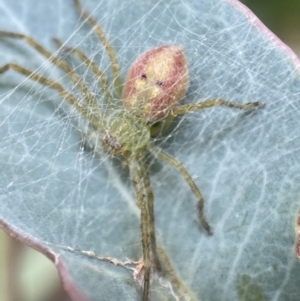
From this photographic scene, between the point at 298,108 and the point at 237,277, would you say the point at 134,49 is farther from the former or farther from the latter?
the point at 237,277

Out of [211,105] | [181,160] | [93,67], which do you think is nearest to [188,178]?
[181,160]

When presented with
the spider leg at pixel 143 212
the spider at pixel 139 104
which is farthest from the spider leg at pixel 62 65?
the spider leg at pixel 143 212

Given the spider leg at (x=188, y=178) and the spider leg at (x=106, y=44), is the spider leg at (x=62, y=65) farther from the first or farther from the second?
the spider leg at (x=188, y=178)

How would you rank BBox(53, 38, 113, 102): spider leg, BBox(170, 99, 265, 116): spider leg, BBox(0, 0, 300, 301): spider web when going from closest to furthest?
BBox(0, 0, 300, 301): spider web < BBox(170, 99, 265, 116): spider leg < BBox(53, 38, 113, 102): spider leg

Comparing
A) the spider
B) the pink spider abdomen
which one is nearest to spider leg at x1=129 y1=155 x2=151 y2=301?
the spider

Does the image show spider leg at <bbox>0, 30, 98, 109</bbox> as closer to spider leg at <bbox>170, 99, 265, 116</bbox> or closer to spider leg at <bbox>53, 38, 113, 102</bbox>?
spider leg at <bbox>53, 38, 113, 102</bbox>

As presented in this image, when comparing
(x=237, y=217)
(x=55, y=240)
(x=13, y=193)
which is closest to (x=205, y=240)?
(x=237, y=217)

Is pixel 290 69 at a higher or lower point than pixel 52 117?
higher

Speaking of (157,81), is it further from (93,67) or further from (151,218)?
(151,218)
